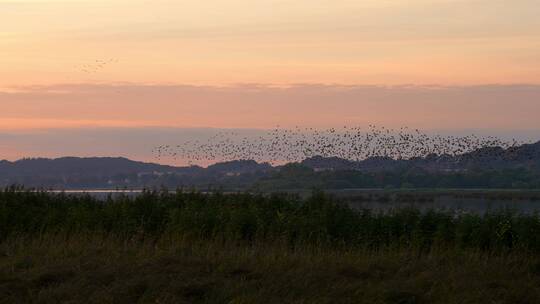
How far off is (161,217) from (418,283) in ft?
35.7

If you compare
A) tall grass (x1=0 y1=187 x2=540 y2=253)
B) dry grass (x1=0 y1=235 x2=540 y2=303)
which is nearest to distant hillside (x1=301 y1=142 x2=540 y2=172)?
tall grass (x1=0 y1=187 x2=540 y2=253)

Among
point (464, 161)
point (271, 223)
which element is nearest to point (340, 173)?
point (464, 161)

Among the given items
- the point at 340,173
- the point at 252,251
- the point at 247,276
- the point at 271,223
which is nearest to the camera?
the point at 247,276

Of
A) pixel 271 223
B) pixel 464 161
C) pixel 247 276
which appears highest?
pixel 464 161

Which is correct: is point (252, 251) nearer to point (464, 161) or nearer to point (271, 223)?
point (271, 223)

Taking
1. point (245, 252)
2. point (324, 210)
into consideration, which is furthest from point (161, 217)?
point (245, 252)

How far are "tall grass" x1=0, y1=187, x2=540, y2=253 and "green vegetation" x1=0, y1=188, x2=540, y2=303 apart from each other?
0.04m

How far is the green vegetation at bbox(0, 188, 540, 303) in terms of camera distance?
1546 cm

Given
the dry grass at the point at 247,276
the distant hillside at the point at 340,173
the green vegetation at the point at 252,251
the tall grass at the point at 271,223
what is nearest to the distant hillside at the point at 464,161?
the distant hillside at the point at 340,173

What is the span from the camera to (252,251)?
62.5 ft

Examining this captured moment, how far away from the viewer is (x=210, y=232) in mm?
23844

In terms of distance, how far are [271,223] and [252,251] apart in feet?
16.5

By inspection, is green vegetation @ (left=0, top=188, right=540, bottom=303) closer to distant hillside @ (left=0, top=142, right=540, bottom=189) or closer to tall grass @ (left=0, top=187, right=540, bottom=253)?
tall grass @ (left=0, top=187, right=540, bottom=253)

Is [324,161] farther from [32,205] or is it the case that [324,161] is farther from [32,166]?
[32,205]
